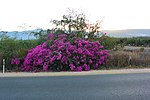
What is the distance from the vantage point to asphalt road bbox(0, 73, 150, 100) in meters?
9.82

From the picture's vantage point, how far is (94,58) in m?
19.1

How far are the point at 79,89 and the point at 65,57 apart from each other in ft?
24.1

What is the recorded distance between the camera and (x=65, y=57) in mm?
18453

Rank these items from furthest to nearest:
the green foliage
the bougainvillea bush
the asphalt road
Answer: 1. the green foliage
2. the bougainvillea bush
3. the asphalt road

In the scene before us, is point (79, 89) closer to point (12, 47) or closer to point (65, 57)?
point (65, 57)

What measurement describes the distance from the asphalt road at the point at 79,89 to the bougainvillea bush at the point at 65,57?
190 inches

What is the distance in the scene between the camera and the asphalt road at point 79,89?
9820 mm

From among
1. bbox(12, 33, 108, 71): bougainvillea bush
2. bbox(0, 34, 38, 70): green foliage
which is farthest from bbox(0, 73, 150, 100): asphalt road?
bbox(0, 34, 38, 70): green foliage

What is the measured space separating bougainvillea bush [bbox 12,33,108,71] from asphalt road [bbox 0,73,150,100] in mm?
4832

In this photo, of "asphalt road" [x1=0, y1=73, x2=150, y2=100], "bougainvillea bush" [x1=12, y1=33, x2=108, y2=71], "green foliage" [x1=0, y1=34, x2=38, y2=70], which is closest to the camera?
"asphalt road" [x1=0, y1=73, x2=150, y2=100]

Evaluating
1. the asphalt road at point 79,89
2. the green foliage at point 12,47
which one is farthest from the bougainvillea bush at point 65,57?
the asphalt road at point 79,89

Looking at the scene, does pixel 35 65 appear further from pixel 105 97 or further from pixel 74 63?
pixel 105 97

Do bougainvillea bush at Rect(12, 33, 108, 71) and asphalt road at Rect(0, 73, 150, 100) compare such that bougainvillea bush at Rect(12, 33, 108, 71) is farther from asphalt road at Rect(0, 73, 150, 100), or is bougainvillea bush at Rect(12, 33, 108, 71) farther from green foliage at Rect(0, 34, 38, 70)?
asphalt road at Rect(0, 73, 150, 100)

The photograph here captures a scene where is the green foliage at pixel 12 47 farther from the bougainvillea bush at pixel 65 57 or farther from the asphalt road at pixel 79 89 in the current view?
the asphalt road at pixel 79 89
